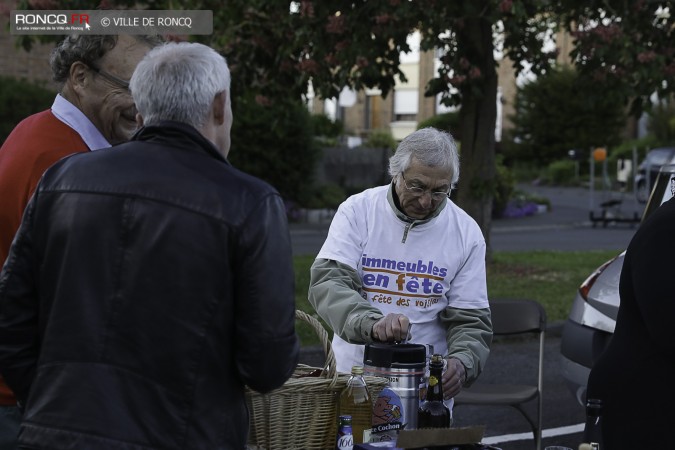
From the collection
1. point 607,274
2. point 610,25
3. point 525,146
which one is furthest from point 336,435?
point 525,146

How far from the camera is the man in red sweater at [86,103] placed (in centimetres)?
330

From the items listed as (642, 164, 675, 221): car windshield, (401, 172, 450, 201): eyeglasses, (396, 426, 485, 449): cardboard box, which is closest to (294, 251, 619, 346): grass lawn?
(642, 164, 675, 221): car windshield

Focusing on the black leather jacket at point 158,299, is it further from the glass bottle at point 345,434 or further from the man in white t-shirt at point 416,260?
the man in white t-shirt at point 416,260

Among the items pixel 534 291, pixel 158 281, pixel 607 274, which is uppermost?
pixel 158 281

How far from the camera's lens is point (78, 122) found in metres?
3.46

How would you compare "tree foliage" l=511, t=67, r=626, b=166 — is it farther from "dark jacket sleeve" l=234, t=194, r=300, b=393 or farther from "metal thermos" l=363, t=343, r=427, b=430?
"dark jacket sleeve" l=234, t=194, r=300, b=393

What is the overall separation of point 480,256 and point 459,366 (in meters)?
0.61

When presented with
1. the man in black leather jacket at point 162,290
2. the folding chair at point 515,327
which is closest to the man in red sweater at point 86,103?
the man in black leather jacket at point 162,290

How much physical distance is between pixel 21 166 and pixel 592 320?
4.34 meters

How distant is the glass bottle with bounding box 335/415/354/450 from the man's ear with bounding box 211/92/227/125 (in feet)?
3.05

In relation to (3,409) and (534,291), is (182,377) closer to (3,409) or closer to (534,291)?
(3,409)

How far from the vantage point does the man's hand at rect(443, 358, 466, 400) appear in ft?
13.0

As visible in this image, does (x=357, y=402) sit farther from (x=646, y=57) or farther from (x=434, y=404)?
(x=646, y=57)

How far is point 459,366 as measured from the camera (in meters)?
4.03
